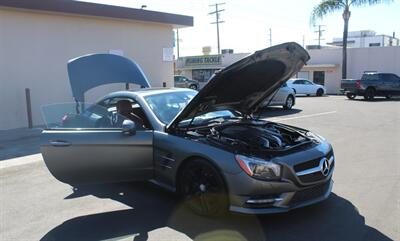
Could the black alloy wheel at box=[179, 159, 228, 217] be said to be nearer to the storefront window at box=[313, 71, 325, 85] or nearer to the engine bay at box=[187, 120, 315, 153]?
the engine bay at box=[187, 120, 315, 153]

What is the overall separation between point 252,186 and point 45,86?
10578mm

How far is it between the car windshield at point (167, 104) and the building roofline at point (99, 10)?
7.93 metres

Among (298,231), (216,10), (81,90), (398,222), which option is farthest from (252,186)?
(216,10)

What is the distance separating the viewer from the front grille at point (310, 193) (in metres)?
4.23

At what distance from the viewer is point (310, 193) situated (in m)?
4.37

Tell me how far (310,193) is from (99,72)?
4.72 meters

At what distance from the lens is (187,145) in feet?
15.2

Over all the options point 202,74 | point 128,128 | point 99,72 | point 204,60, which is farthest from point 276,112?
point 202,74

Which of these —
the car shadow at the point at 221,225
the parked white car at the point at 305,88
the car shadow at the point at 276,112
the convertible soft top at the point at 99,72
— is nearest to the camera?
the car shadow at the point at 221,225

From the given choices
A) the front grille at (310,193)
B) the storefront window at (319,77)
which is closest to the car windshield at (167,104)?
the front grille at (310,193)

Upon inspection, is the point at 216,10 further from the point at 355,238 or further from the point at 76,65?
the point at 355,238

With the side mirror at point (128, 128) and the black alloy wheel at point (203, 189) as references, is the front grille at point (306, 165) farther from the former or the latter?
the side mirror at point (128, 128)

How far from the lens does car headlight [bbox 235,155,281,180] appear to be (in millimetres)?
4125

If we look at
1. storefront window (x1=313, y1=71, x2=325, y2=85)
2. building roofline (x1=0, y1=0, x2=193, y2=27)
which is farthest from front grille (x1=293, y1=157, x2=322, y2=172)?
storefront window (x1=313, y1=71, x2=325, y2=85)
